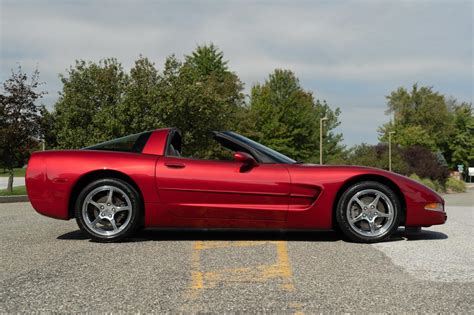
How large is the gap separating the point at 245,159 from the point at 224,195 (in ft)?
1.37

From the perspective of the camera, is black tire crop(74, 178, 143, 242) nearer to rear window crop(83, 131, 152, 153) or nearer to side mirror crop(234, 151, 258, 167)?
rear window crop(83, 131, 152, 153)

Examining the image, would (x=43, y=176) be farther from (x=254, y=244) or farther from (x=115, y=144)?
(x=254, y=244)

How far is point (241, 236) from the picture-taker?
18.0 feet

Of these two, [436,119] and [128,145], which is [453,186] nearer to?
[436,119]

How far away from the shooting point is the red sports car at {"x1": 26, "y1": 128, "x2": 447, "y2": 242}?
5043 millimetres

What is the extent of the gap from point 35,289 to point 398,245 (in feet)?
11.0

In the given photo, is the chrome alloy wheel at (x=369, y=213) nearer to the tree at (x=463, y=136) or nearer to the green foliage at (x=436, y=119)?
the green foliage at (x=436, y=119)

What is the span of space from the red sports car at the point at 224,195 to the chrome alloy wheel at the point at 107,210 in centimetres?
1

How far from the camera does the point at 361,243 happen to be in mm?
5070

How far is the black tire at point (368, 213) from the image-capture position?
200 inches

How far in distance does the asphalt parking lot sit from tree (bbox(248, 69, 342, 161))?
34987mm

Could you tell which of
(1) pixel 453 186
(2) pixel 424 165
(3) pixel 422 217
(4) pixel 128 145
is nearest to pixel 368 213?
(3) pixel 422 217

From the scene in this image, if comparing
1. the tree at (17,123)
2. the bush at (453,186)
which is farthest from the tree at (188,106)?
the bush at (453,186)

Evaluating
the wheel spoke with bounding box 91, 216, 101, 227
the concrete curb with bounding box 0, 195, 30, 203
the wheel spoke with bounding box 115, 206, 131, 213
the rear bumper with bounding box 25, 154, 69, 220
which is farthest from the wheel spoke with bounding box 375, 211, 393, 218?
the concrete curb with bounding box 0, 195, 30, 203
